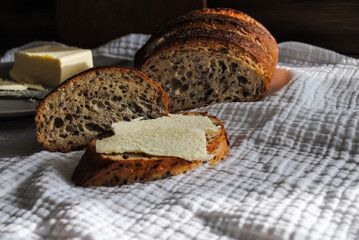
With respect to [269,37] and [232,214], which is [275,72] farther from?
[232,214]

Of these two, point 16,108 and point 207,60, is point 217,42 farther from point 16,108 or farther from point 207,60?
point 16,108

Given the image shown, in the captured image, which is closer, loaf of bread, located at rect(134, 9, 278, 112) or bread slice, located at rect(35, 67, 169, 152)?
bread slice, located at rect(35, 67, 169, 152)

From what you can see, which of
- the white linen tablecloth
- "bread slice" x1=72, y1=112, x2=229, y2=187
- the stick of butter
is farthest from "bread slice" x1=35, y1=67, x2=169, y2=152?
the stick of butter

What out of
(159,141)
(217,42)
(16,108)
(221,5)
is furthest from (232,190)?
(221,5)

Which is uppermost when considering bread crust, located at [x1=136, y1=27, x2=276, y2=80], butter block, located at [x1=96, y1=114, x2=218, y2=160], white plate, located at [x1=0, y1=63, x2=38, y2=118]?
bread crust, located at [x1=136, y1=27, x2=276, y2=80]

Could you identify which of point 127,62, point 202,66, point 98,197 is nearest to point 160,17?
point 127,62

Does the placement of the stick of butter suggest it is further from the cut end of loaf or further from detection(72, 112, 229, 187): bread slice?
detection(72, 112, 229, 187): bread slice

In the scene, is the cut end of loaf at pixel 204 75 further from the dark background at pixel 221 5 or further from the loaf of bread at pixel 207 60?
the dark background at pixel 221 5
